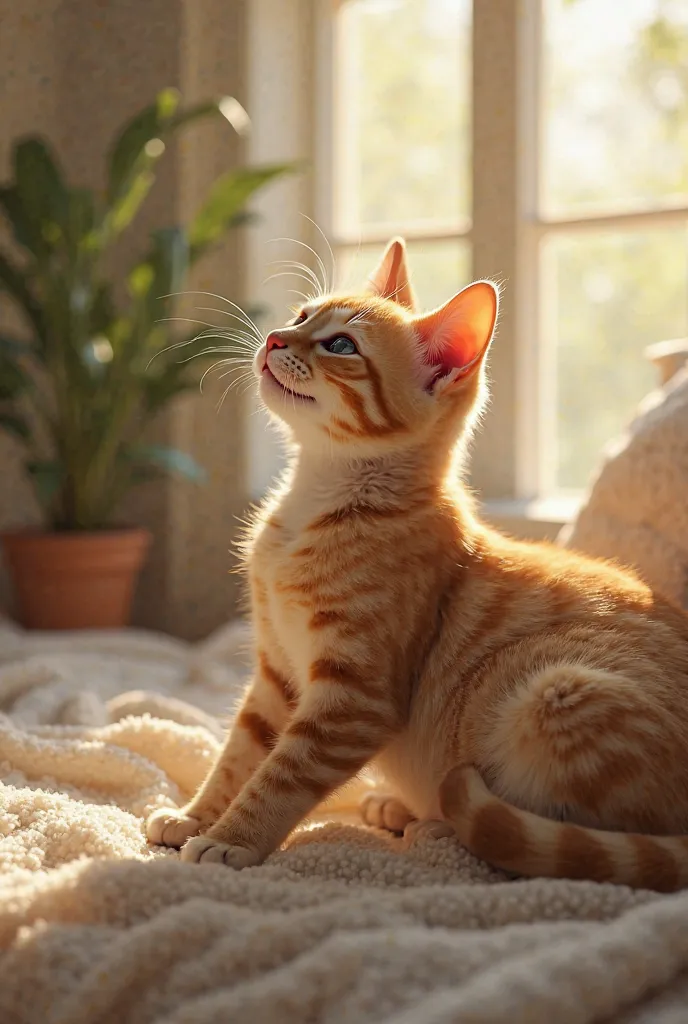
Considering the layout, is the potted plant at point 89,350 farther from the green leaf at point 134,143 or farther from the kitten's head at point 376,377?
the kitten's head at point 376,377

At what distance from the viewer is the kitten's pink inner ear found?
1285 millimetres

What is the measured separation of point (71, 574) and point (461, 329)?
155 cm

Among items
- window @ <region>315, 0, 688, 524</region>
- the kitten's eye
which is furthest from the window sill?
the kitten's eye

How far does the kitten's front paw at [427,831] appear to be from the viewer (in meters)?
1.17

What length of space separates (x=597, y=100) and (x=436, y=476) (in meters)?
1.64

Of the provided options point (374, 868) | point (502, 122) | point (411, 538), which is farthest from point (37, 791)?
point (502, 122)

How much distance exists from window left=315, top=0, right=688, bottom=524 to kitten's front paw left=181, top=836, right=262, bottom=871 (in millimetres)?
1593

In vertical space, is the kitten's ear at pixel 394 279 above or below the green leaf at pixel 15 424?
above

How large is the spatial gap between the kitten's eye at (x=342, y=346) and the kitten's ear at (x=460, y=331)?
0.09 m

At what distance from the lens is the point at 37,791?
1.29 m

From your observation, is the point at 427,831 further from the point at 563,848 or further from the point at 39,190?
the point at 39,190

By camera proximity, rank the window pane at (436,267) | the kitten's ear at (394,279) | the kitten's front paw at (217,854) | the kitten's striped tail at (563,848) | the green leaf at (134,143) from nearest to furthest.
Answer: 1. the kitten's striped tail at (563,848)
2. the kitten's front paw at (217,854)
3. the kitten's ear at (394,279)
4. the green leaf at (134,143)
5. the window pane at (436,267)

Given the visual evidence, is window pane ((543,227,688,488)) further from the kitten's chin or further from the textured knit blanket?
the textured knit blanket

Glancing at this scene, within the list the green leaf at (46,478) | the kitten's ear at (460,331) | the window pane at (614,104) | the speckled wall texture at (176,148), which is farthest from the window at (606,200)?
the kitten's ear at (460,331)
